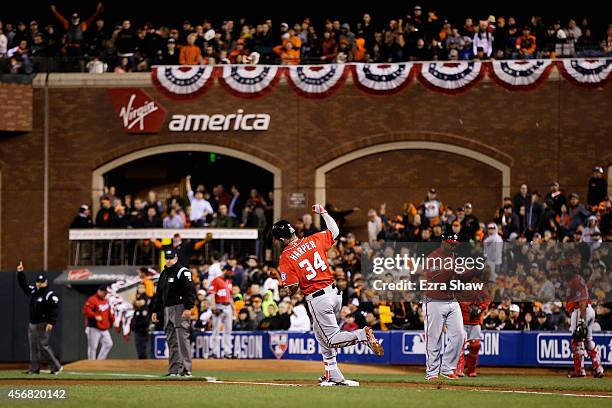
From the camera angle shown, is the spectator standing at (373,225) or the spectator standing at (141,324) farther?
the spectator standing at (373,225)

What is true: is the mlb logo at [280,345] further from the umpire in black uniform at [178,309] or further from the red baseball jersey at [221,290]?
the umpire in black uniform at [178,309]

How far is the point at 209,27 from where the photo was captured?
110 ft

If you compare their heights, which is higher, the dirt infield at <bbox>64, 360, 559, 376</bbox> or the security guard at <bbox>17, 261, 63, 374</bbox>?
the security guard at <bbox>17, 261, 63, 374</bbox>

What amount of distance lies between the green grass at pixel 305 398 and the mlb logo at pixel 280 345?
34.6 feet

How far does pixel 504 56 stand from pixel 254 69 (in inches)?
266

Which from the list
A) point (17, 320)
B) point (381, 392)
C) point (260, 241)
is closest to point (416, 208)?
point (260, 241)

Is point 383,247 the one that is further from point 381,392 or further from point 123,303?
point 381,392

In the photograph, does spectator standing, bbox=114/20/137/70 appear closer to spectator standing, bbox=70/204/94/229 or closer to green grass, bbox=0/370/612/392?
spectator standing, bbox=70/204/94/229

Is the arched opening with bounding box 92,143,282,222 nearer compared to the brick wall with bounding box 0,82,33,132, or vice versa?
the brick wall with bounding box 0,82,33,132

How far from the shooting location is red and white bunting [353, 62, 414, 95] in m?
31.8

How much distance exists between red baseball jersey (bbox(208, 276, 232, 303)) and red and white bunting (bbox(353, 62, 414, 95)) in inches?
345

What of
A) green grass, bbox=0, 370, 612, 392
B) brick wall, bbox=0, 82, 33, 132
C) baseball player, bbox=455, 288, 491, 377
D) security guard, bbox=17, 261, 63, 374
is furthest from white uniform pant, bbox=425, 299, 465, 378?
brick wall, bbox=0, 82, 33, 132

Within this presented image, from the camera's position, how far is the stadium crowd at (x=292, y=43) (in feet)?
103

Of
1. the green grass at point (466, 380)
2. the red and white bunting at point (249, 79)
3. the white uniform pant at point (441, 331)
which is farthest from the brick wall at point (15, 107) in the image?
the white uniform pant at point (441, 331)
